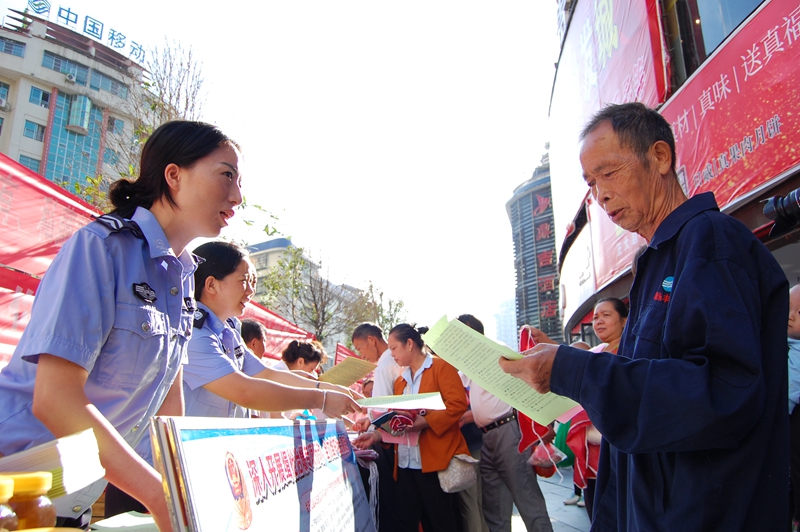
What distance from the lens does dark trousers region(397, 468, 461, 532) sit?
11.6ft

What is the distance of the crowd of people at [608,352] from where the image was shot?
3.18 feet

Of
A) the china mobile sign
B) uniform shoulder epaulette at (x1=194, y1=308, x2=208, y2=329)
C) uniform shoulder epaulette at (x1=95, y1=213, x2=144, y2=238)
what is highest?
the china mobile sign

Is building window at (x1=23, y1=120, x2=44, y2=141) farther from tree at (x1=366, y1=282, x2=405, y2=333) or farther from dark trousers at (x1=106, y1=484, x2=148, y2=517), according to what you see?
dark trousers at (x1=106, y1=484, x2=148, y2=517)

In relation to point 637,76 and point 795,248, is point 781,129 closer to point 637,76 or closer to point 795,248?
point 795,248

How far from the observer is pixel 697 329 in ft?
3.34

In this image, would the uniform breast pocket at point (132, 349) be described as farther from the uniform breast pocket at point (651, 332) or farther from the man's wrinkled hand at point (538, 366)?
the uniform breast pocket at point (651, 332)

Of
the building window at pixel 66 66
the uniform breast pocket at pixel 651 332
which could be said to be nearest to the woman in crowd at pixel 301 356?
the uniform breast pocket at pixel 651 332

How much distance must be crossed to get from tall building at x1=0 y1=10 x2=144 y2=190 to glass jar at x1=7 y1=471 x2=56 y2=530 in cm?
4232

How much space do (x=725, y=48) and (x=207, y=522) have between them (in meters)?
4.98

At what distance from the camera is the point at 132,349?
1.16 meters

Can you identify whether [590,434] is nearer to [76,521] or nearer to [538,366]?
[538,366]

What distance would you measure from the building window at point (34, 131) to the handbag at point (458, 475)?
1820 inches

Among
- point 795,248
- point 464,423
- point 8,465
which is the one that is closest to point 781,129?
point 795,248

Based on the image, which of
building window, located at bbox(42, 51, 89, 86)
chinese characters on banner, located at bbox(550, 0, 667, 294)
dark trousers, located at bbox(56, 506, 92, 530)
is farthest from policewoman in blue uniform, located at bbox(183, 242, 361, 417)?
building window, located at bbox(42, 51, 89, 86)
